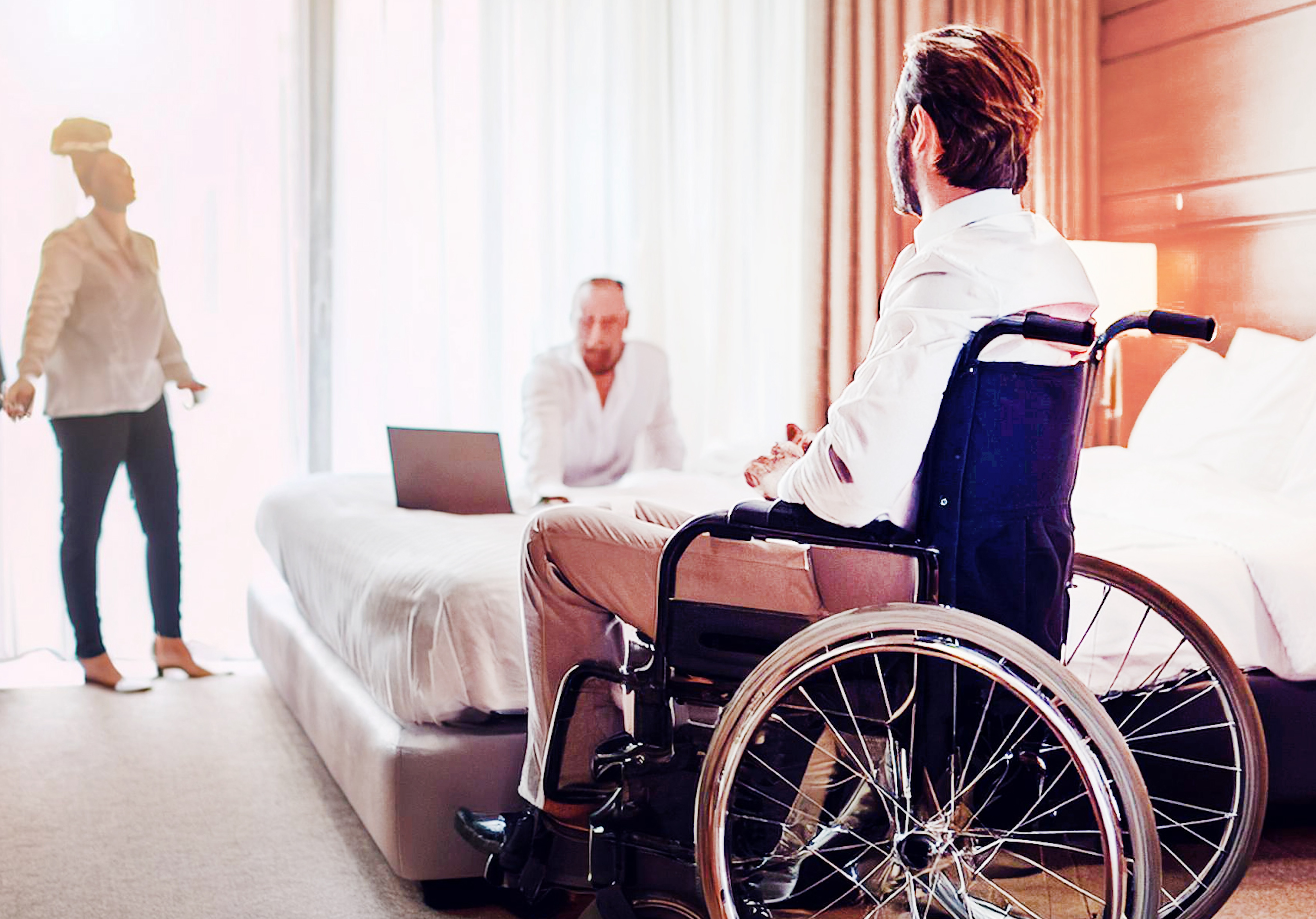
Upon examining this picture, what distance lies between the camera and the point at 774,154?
15.4 ft

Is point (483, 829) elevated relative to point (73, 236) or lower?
lower

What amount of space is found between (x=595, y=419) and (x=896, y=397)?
234 cm

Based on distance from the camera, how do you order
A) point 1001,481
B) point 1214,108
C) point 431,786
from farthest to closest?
point 1214,108, point 431,786, point 1001,481

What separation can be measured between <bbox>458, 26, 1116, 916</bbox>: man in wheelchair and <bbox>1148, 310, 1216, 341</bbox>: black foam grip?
102mm

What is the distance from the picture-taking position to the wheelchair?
1.26m

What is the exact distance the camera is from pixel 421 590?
6.29 feet

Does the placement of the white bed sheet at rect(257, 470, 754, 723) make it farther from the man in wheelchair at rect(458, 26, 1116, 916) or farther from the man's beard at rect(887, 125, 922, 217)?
the man's beard at rect(887, 125, 922, 217)

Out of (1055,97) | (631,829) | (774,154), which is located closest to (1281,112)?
(1055,97)

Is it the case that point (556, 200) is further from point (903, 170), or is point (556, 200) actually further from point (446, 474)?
point (903, 170)

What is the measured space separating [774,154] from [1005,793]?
3497 millimetres

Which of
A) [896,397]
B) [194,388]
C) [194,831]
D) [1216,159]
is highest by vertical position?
[1216,159]

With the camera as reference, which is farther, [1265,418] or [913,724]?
[1265,418]

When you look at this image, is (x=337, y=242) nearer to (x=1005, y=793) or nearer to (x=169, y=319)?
(x=169, y=319)

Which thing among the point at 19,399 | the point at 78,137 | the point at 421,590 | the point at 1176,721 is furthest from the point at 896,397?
the point at 78,137
